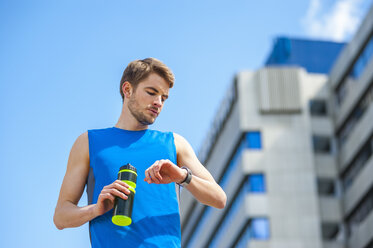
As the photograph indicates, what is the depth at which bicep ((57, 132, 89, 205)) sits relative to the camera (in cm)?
421

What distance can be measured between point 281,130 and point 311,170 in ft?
11.8

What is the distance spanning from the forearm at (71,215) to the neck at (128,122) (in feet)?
2.11

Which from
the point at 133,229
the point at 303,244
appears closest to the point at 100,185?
the point at 133,229

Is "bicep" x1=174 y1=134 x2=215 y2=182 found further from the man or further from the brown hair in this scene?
the brown hair

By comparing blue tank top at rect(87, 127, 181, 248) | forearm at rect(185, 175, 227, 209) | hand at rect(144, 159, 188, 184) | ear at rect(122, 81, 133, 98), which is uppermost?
ear at rect(122, 81, 133, 98)

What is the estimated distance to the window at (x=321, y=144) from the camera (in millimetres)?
49250

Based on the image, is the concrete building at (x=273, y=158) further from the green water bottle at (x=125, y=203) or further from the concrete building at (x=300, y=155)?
the green water bottle at (x=125, y=203)

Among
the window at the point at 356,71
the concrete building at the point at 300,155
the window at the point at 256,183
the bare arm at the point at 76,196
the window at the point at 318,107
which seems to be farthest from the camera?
the window at the point at 318,107

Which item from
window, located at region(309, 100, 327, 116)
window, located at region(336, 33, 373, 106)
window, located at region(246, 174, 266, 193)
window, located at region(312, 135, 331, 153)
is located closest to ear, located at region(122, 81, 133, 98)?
window, located at region(336, 33, 373, 106)

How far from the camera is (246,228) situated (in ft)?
152

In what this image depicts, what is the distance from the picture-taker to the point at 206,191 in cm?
416

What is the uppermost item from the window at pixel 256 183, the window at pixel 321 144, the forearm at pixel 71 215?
the forearm at pixel 71 215

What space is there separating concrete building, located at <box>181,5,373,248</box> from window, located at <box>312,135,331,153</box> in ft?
0.33

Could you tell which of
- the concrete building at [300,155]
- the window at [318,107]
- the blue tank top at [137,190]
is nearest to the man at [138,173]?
the blue tank top at [137,190]
